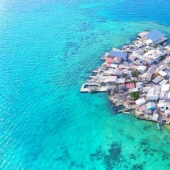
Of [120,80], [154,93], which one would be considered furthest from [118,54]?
[154,93]

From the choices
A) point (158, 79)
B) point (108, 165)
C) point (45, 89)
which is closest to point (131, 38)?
point (158, 79)

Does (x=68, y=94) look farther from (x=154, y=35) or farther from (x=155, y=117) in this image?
(x=154, y=35)

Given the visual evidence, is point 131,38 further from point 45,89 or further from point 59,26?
point 45,89

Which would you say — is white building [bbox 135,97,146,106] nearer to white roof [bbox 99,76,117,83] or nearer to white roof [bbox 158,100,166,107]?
white roof [bbox 158,100,166,107]

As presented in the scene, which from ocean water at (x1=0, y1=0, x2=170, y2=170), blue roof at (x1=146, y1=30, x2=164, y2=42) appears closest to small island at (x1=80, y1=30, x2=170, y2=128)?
blue roof at (x1=146, y1=30, x2=164, y2=42)

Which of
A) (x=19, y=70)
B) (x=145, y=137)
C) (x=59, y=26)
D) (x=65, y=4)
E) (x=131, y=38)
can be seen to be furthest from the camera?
(x=65, y=4)

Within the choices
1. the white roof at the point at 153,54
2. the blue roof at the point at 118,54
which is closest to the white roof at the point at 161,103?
the white roof at the point at 153,54
